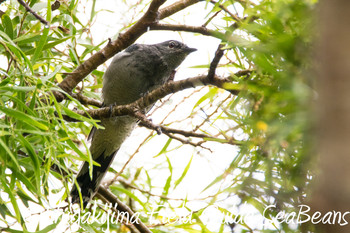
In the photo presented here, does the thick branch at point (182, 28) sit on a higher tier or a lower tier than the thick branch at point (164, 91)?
higher

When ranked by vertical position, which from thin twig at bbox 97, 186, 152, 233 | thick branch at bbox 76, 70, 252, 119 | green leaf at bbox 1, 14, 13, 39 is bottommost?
thin twig at bbox 97, 186, 152, 233

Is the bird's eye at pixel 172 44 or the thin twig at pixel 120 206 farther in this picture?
the bird's eye at pixel 172 44

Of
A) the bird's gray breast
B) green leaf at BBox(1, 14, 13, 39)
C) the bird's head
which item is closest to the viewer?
green leaf at BBox(1, 14, 13, 39)

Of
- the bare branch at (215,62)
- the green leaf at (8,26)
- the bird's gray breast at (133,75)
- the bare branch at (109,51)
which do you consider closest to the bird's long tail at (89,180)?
the bird's gray breast at (133,75)

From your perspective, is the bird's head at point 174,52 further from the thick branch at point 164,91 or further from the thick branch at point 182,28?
the thick branch at point 164,91

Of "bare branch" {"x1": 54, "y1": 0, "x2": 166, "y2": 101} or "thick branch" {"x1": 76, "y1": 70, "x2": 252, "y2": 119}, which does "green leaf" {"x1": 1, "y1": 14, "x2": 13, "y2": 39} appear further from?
"thick branch" {"x1": 76, "y1": 70, "x2": 252, "y2": 119}

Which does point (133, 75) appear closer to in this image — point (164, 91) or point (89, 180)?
point (89, 180)

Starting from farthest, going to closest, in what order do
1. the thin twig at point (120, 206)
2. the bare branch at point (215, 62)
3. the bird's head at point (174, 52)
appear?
the bird's head at point (174, 52), the thin twig at point (120, 206), the bare branch at point (215, 62)

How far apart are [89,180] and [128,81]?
0.68 metres

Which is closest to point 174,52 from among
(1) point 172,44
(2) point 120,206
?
(1) point 172,44

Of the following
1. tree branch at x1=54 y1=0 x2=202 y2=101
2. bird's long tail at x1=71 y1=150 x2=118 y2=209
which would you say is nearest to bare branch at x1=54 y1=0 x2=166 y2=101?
tree branch at x1=54 y1=0 x2=202 y2=101

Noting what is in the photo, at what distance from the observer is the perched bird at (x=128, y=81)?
→ 277 cm

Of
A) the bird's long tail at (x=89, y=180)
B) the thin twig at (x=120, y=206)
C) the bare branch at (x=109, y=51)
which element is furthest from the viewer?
the bird's long tail at (x=89, y=180)

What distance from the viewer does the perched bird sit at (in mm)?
2770
